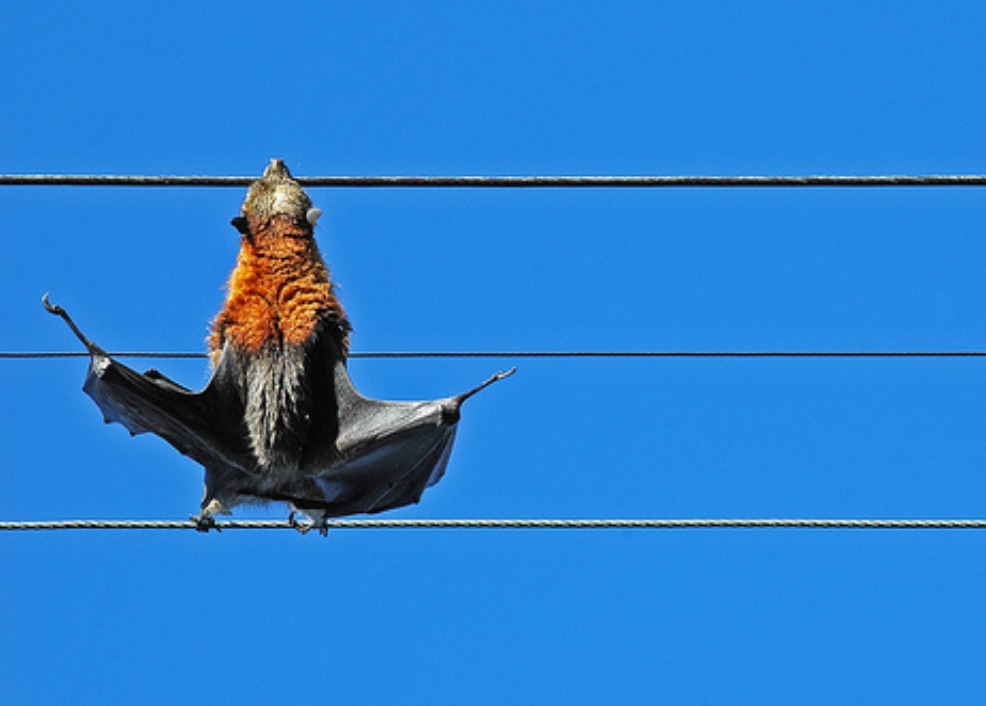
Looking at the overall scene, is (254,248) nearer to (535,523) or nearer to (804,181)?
(535,523)

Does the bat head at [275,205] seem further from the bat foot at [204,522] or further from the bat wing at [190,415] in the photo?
the bat foot at [204,522]

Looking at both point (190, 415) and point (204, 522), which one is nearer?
point (204, 522)

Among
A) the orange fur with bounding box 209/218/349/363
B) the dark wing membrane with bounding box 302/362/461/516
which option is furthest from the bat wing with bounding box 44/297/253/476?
the dark wing membrane with bounding box 302/362/461/516

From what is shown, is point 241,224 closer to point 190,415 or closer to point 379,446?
point 190,415

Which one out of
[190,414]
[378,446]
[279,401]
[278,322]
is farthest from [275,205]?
[378,446]

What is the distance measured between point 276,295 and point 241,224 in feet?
1.54

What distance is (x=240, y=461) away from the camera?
37.5 feet

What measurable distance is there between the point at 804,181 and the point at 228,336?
3.43 metres

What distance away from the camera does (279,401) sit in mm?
11320

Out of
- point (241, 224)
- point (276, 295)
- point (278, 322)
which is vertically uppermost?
point (241, 224)

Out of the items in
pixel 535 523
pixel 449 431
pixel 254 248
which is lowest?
pixel 535 523

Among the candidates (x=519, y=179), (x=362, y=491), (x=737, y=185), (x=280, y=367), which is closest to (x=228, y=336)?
(x=280, y=367)

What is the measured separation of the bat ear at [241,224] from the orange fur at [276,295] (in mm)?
39

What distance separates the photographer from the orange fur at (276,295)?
1138 cm
